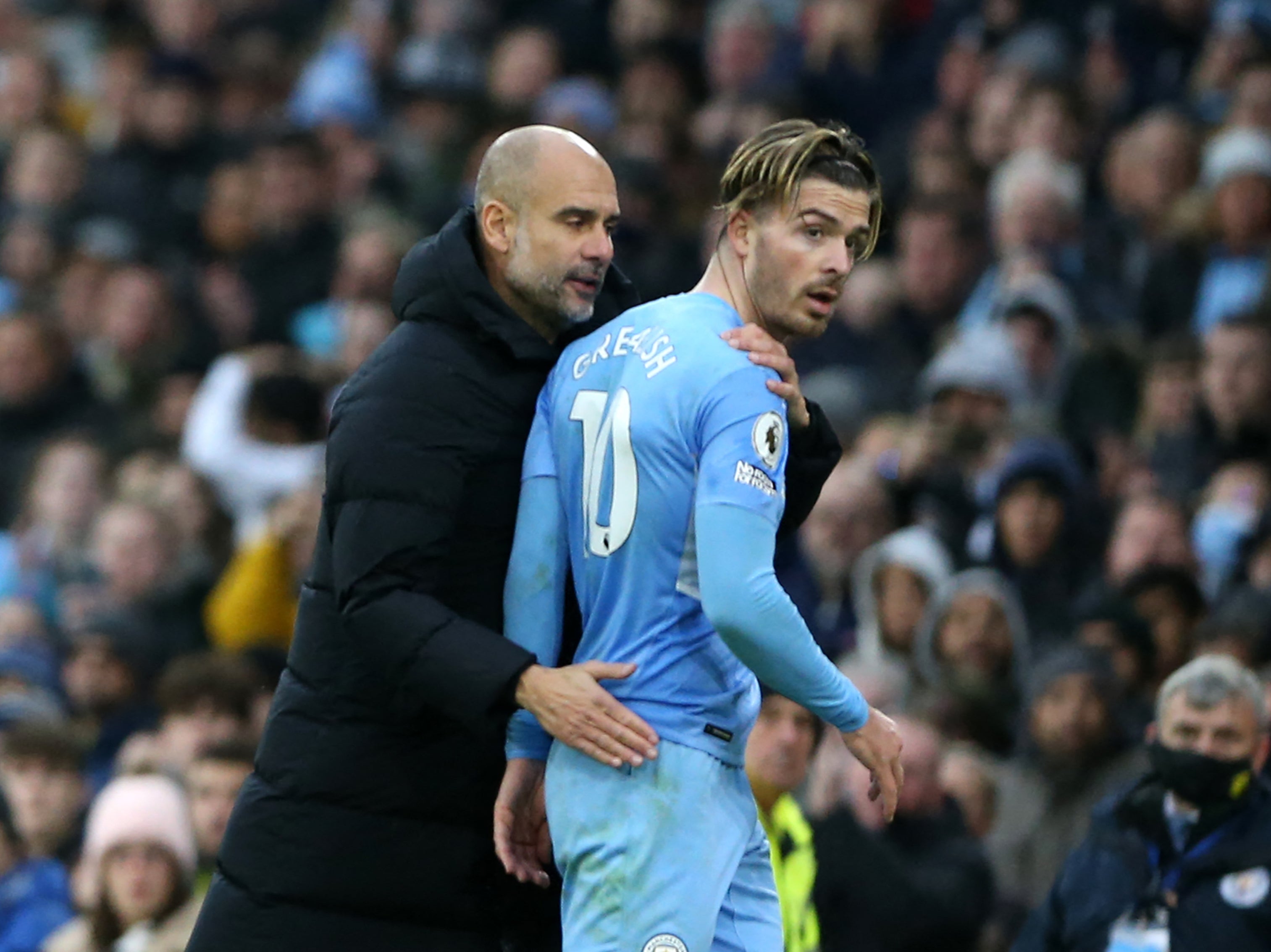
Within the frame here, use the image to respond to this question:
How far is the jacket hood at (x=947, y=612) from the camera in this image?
7395 millimetres

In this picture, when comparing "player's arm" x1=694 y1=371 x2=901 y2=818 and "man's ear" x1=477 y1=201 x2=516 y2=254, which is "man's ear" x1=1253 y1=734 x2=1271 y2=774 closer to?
"player's arm" x1=694 y1=371 x2=901 y2=818

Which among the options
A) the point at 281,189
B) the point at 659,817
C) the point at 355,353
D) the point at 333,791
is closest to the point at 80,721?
the point at 355,353

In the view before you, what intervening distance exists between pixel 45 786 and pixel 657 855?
170 inches

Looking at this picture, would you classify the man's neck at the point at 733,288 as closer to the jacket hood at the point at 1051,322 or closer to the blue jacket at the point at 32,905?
the blue jacket at the point at 32,905

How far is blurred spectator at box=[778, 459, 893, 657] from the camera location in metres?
7.97

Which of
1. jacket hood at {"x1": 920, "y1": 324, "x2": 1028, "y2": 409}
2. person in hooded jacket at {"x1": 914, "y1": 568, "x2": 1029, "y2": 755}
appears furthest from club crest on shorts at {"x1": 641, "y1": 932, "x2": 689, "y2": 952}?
jacket hood at {"x1": 920, "y1": 324, "x2": 1028, "y2": 409}

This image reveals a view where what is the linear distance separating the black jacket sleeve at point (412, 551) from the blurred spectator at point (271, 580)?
14.8ft

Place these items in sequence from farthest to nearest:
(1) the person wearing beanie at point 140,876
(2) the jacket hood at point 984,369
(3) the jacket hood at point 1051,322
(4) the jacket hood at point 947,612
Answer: (3) the jacket hood at point 1051,322 → (2) the jacket hood at point 984,369 → (4) the jacket hood at point 947,612 → (1) the person wearing beanie at point 140,876

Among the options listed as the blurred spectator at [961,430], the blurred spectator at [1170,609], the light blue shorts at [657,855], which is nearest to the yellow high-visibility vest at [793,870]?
the light blue shorts at [657,855]

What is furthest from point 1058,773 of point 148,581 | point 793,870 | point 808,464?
point 148,581

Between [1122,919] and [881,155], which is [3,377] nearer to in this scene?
[881,155]

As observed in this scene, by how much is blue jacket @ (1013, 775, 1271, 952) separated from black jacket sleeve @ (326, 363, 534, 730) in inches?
87.9

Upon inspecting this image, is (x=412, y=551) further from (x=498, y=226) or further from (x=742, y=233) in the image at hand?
(x=742, y=233)

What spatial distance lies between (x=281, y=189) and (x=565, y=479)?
795cm
